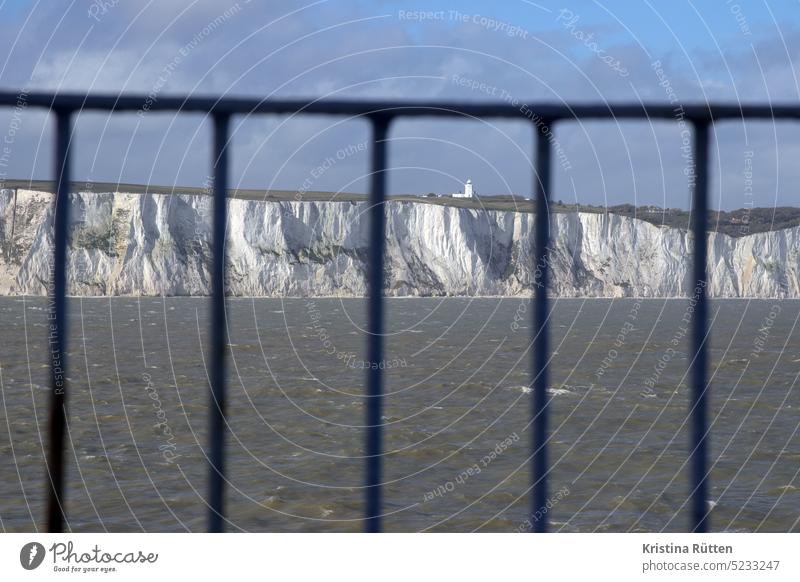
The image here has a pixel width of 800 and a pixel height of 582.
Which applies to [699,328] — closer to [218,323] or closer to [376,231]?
[376,231]

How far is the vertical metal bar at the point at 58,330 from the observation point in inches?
54.0

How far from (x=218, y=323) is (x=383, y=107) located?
366 mm

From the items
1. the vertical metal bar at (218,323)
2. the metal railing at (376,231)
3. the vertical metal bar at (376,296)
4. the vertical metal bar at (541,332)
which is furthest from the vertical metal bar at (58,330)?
the vertical metal bar at (541,332)

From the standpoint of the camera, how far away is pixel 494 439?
1153 centimetres

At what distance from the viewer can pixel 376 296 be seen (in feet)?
4.42

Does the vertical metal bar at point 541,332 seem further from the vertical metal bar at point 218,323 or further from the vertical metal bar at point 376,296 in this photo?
the vertical metal bar at point 218,323

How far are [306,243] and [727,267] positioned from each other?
2637 cm

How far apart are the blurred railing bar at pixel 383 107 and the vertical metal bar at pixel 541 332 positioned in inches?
2.3

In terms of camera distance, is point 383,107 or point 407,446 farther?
point 407,446

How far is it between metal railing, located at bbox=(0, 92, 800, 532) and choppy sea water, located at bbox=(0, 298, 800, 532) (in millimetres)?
217

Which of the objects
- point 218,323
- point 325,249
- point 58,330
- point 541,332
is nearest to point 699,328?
point 541,332
